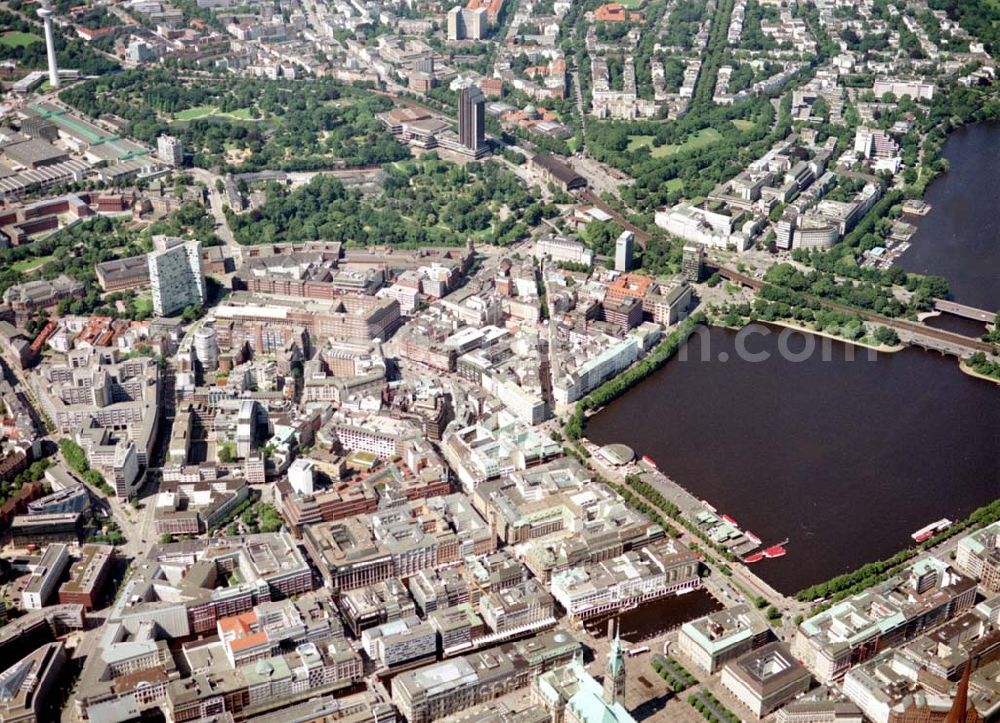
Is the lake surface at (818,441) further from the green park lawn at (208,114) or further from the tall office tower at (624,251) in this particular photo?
the green park lawn at (208,114)

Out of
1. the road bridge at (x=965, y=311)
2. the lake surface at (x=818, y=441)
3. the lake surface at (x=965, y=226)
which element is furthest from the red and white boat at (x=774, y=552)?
the lake surface at (x=965, y=226)

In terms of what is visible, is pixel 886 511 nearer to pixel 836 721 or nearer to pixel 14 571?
pixel 836 721

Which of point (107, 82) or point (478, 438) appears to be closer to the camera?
point (478, 438)

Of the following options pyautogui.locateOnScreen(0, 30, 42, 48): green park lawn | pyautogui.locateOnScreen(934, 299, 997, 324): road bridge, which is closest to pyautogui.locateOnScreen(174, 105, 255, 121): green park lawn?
pyautogui.locateOnScreen(0, 30, 42, 48): green park lawn

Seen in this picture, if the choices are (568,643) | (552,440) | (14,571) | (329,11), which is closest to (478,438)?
(552,440)

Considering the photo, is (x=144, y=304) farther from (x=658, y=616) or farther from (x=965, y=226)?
(x=965, y=226)
